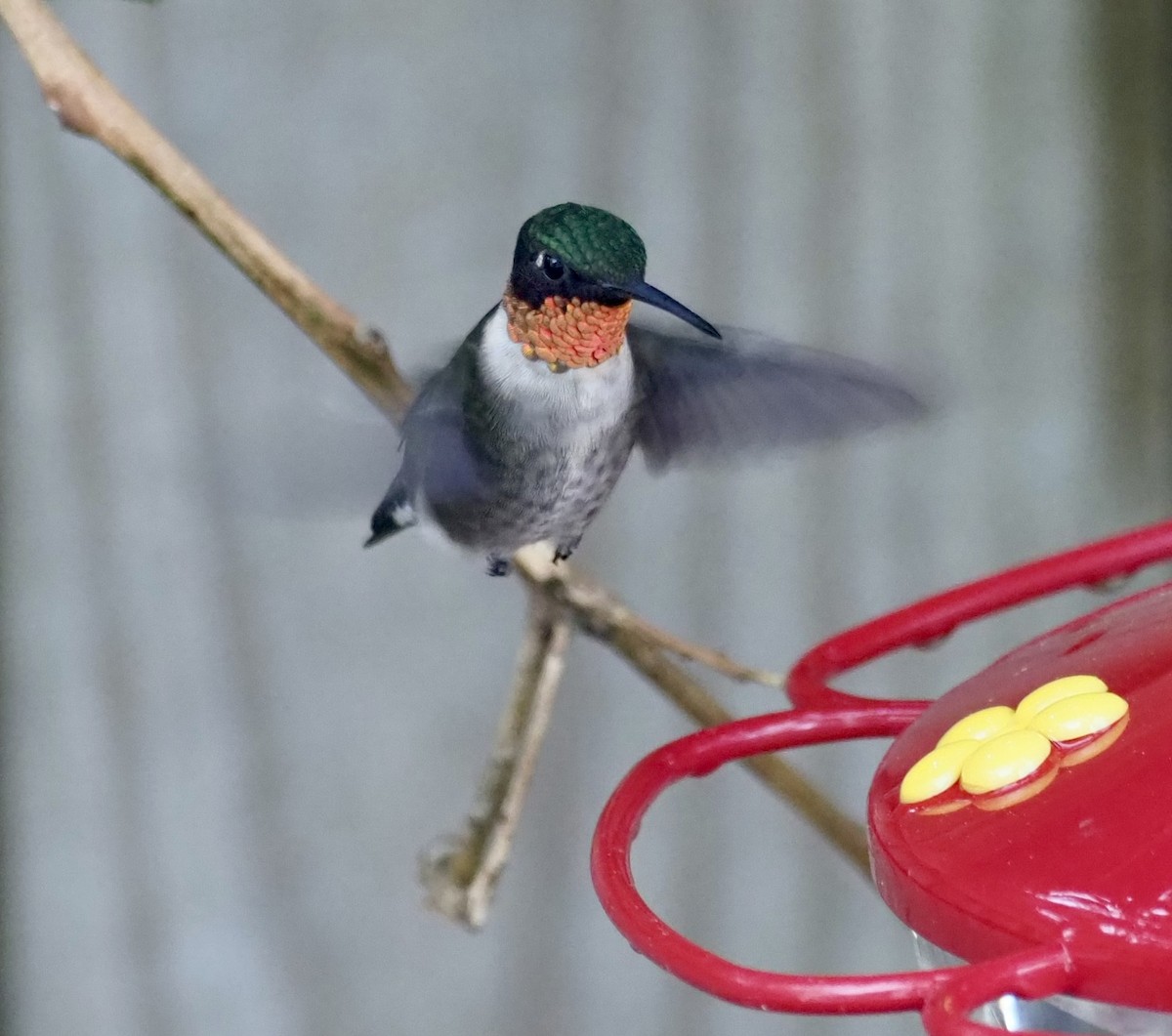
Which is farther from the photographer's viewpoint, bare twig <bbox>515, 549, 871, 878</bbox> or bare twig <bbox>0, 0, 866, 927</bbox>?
bare twig <bbox>515, 549, 871, 878</bbox>

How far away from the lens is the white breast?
2.13ft

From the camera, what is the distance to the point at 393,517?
0.75 meters

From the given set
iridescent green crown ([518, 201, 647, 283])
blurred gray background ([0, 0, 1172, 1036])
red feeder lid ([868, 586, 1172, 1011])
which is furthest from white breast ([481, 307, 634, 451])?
blurred gray background ([0, 0, 1172, 1036])

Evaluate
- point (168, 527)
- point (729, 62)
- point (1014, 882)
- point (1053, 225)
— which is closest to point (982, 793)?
point (1014, 882)

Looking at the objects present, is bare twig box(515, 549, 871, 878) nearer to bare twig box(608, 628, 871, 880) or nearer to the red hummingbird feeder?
bare twig box(608, 628, 871, 880)

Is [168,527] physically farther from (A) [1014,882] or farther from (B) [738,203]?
(A) [1014,882]

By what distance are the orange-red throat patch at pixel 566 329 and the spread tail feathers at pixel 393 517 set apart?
132 millimetres

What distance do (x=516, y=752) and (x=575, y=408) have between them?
0.29 meters

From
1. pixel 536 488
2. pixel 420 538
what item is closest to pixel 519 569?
pixel 536 488

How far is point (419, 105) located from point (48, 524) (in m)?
0.52

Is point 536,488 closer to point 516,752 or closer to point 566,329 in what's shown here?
point 566,329

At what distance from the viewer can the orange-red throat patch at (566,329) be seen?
57cm

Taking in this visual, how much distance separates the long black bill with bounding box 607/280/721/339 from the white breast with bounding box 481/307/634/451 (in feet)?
0.38

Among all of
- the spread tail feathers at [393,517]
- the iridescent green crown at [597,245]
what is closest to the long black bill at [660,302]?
the iridescent green crown at [597,245]
